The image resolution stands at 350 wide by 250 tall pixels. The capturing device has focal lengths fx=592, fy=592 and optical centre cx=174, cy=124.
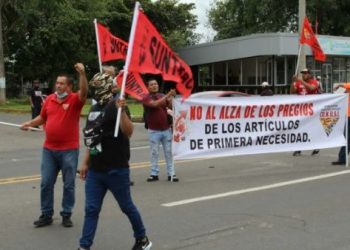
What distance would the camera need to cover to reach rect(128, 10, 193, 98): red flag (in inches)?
234

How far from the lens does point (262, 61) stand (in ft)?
136

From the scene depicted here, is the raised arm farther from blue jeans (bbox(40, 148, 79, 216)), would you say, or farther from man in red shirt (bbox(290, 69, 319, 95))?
man in red shirt (bbox(290, 69, 319, 95))

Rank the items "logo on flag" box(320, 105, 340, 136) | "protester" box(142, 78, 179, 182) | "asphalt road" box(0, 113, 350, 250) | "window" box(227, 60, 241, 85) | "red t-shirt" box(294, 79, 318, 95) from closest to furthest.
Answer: "asphalt road" box(0, 113, 350, 250) → "protester" box(142, 78, 179, 182) → "logo on flag" box(320, 105, 340, 136) → "red t-shirt" box(294, 79, 318, 95) → "window" box(227, 60, 241, 85)

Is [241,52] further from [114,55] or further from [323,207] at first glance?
[323,207]

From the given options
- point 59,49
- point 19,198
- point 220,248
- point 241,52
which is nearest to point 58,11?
point 59,49

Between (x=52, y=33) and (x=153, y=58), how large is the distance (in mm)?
36666

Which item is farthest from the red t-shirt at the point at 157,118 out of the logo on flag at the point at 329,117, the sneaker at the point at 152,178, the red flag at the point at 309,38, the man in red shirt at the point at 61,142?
→ the red flag at the point at 309,38

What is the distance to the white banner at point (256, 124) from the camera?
10.2 m

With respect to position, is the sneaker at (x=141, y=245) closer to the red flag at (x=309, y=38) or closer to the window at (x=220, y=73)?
the red flag at (x=309, y=38)

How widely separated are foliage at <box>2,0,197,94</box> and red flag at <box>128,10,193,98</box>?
32.2 m

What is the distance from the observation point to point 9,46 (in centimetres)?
4375

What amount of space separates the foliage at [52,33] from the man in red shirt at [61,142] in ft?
105

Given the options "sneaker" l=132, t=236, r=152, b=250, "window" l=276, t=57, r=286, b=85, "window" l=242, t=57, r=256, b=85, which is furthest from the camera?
"window" l=242, t=57, r=256, b=85

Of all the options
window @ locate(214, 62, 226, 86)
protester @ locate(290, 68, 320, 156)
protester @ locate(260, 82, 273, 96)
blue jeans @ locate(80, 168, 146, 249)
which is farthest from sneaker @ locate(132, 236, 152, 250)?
window @ locate(214, 62, 226, 86)
